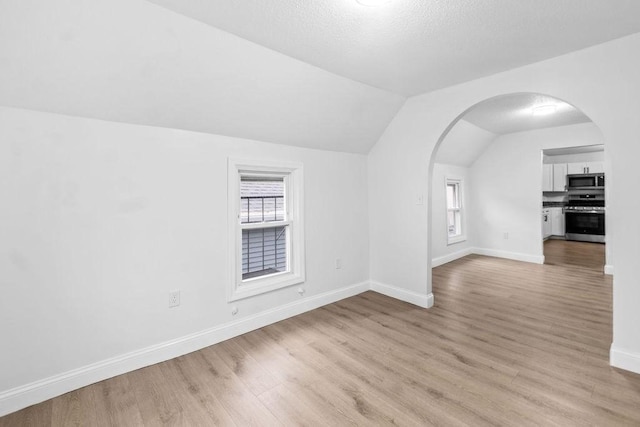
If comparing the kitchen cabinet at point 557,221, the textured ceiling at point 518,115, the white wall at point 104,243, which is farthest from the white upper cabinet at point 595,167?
the white wall at point 104,243

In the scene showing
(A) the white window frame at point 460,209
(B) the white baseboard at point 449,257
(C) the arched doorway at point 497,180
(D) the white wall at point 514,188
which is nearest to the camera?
(C) the arched doorway at point 497,180

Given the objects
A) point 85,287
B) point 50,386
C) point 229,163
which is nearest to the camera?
point 50,386

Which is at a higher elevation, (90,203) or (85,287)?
(90,203)

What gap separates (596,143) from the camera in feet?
15.6

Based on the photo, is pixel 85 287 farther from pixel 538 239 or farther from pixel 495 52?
pixel 538 239

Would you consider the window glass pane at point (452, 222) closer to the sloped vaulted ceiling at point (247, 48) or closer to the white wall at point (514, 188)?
the white wall at point (514, 188)

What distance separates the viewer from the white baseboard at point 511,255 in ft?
17.7

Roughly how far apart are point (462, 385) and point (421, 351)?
47 cm

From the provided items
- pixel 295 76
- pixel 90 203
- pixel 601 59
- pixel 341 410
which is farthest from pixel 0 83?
pixel 601 59

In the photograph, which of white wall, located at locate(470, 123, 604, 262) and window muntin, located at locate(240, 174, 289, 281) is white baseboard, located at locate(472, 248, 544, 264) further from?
window muntin, located at locate(240, 174, 289, 281)

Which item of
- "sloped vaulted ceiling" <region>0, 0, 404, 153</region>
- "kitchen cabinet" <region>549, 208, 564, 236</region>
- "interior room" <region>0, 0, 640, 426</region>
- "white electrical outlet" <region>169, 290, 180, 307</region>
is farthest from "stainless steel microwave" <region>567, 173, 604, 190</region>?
"white electrical outlet" <region>169, 290, 180, 307</region>

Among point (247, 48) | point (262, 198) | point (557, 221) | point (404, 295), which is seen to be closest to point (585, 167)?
point (557, 221)

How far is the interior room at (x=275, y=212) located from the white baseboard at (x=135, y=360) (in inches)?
0.6

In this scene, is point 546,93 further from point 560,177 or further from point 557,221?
point 557,221
